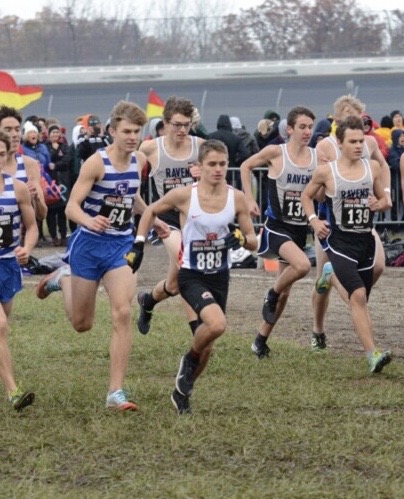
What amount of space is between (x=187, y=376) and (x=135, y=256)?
85cm

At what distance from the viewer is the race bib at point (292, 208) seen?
10938mm

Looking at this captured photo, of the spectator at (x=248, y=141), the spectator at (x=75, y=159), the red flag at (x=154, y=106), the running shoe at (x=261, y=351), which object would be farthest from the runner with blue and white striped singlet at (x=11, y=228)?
the red flag at (x=154, y=106)

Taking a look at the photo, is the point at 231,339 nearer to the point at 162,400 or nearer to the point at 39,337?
the point at 39,337

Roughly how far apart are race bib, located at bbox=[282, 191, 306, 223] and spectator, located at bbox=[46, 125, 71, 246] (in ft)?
A: 35.9

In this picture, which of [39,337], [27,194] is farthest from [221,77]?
[27,194]

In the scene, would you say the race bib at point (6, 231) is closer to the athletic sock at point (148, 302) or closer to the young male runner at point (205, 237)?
the young male runner at point (205, 237)

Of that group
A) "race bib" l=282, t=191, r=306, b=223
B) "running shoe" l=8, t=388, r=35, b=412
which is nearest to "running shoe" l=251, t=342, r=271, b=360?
"race bib" l=282, t=191, r=306, b=223

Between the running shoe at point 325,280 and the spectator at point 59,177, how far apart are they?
11.2m

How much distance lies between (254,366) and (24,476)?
3.79 meters

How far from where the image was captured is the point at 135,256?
827 centimetres

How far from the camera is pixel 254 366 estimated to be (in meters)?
10.0

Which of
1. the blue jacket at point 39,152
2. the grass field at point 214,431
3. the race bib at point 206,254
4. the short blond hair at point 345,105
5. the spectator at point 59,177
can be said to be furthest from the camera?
the spectator at point 59,177

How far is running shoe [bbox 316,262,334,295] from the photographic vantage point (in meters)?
10.6

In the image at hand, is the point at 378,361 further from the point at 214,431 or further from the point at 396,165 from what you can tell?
the point at 396,165
